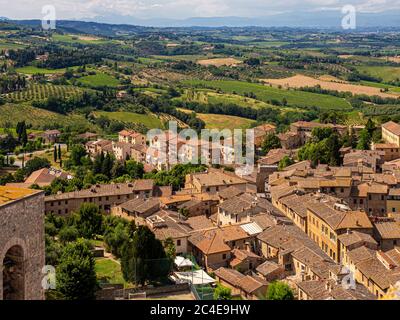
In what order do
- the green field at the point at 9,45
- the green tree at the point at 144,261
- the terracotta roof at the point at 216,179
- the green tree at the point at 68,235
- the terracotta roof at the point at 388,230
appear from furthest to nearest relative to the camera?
1. the green field at the point at 9,45
2. the terracotta roof at the point at 216,179
3. the terracotta roof at the point at 388,230
4. the green tree at the point at 68,235
5. the green tree at the point at 144,261

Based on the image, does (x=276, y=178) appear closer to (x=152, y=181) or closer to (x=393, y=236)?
(x=152, y=181)

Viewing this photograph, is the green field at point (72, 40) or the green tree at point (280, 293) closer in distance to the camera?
the green tree at point (280, 293)

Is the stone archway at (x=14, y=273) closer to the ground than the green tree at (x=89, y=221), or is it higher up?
higher up

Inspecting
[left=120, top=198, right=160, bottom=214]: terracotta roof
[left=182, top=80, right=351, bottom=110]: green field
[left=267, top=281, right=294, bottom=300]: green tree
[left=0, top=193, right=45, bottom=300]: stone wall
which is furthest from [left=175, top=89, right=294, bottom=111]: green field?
[left=0, top=193, right=45, bottom=300]: stone wall

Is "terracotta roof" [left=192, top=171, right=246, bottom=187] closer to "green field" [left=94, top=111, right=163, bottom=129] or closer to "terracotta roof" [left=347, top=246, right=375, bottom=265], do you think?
"terracotta roof" [left=347, top=246, right=375, bottom=265]

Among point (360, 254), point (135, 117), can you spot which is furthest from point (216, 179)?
point (135, 117)

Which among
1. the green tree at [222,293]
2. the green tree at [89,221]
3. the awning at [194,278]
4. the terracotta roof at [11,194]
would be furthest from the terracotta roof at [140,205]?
the terracotta roof at [11,194]

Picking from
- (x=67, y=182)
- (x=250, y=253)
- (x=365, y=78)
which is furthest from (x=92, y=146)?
(x=365, y=78)

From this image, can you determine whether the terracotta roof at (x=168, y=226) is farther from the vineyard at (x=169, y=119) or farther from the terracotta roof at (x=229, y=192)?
the vineyard at (x=169, y=119)
